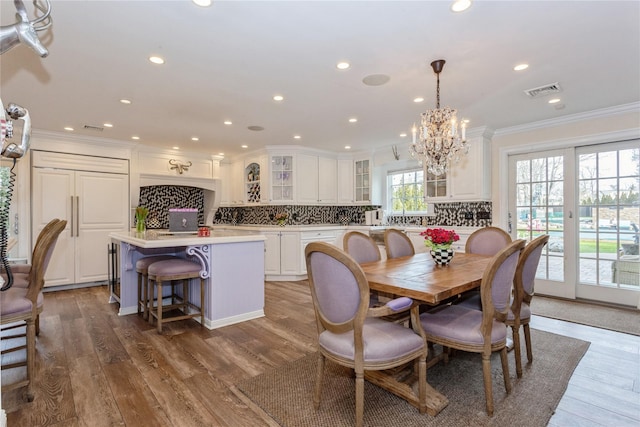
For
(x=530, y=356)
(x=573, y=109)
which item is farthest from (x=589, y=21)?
(x=530, y=356)

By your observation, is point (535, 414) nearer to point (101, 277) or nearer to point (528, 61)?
point (528, 61)

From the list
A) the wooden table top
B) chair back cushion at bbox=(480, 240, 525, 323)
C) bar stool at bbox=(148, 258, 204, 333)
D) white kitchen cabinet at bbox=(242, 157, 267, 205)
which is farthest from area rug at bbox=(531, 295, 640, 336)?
white kitchen cabinet at bbox=(242, 157, 267, 205)

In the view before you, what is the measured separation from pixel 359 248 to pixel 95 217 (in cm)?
441

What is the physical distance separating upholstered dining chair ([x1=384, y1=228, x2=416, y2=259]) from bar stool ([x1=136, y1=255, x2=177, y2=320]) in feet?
7.71

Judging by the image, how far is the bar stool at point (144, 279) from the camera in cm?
329

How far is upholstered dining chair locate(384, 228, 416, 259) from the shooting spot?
3.23 meters

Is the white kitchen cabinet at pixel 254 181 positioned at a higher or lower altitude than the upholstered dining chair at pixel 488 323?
higher

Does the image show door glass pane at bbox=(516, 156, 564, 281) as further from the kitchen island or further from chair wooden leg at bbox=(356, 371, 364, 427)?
chair wooden leg at bbox=(356, 371, 364, 427)

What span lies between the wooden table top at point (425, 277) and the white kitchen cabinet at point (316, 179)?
3293 millimetres

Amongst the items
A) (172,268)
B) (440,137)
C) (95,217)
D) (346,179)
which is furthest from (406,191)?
(95,217)

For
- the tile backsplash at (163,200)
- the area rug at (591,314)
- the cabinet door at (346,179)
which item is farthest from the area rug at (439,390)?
the tile backsplash at (163,200)

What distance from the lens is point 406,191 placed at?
19.8 feet

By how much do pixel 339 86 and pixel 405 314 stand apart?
2.10m

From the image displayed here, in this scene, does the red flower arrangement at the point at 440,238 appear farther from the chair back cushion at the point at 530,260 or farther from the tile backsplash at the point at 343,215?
the tile backsplash at the point at 343,215
